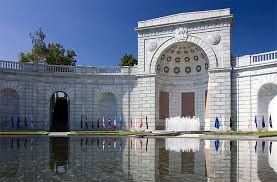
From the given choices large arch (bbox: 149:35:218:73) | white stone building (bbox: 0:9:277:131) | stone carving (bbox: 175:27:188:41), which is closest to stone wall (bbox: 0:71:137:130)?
white stone building (bbox: 0:9:277:131)

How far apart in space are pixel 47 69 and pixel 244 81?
86.0ft

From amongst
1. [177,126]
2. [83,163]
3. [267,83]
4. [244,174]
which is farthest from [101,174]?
[177,126]

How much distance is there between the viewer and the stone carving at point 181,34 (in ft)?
148

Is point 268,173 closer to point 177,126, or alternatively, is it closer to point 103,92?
point 177,126

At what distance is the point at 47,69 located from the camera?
48.0 m

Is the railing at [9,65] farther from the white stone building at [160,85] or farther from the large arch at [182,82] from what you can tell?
the large arch at [182,82]

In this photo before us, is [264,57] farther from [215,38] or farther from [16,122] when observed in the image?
[16,122]

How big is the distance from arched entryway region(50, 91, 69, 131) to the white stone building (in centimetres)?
57

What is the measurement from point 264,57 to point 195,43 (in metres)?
8.87

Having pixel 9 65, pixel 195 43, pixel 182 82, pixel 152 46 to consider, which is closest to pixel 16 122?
pixel 9 65

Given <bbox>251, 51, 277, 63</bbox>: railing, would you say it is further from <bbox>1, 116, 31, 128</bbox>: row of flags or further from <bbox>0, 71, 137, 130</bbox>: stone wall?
<bbox>1, 116, 31, 128</bbox>: row of flags

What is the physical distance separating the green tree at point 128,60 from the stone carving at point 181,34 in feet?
65.3

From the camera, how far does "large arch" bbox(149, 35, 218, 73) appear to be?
43.2 meters

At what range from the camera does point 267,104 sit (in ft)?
132
